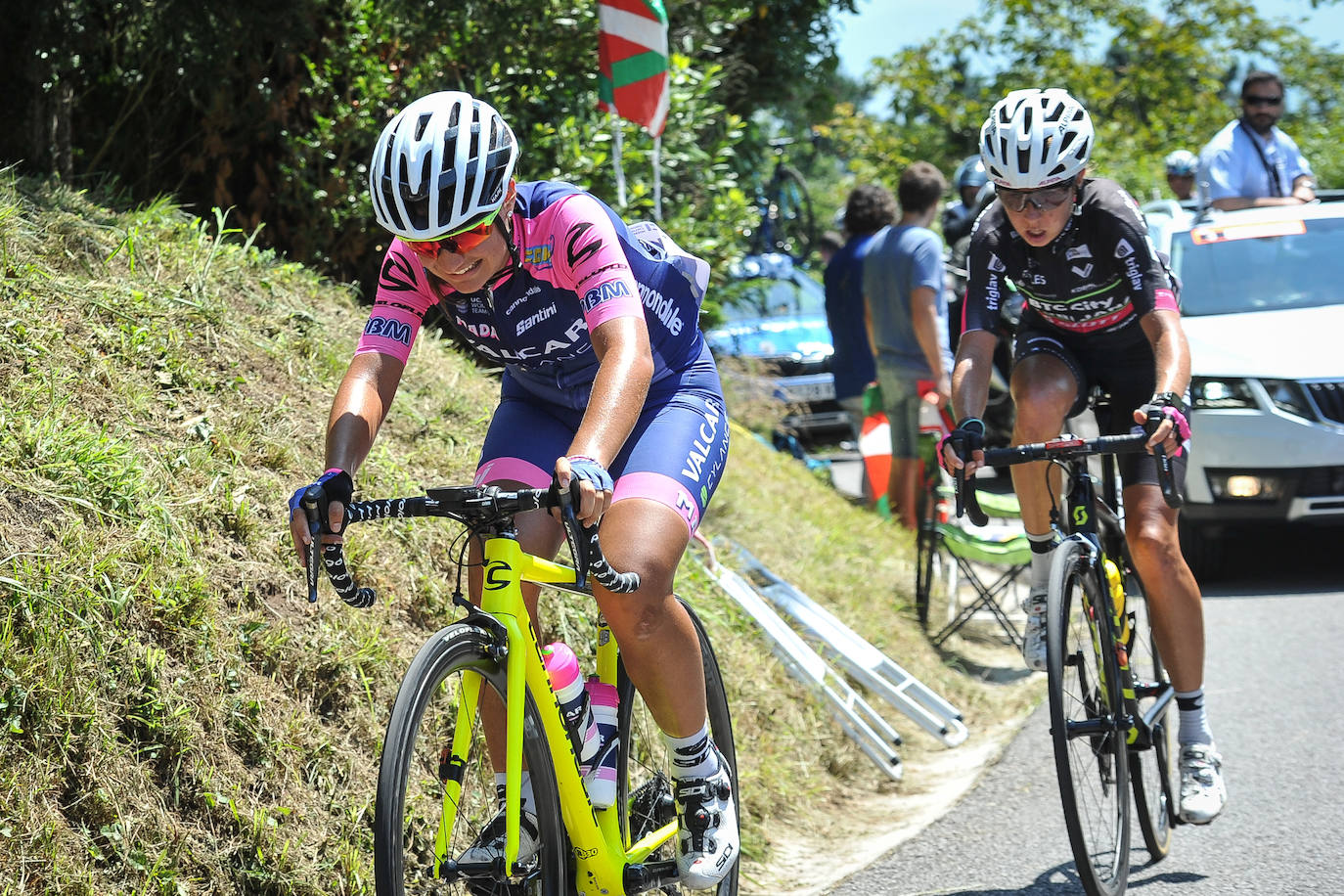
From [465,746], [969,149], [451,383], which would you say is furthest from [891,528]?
[969,149]

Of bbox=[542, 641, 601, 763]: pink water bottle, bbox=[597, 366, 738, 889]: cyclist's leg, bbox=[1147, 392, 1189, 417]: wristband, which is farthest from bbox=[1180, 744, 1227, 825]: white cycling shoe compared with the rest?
bbox=[542, 641, 601, 763]: pink water bottle

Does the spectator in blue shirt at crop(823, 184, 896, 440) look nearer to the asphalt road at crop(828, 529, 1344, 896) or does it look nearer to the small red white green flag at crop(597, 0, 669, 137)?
the small red white green flag at crop(597, 0, 669, 137)

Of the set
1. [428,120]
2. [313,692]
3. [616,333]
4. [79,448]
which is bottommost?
[313,692]

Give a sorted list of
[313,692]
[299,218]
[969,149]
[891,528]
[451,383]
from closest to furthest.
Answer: [313,692]
[451,383]
[299,218]
[891,528]
[969,149]

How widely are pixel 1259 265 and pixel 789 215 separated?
1192 centimetres

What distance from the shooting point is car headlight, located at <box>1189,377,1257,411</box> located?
8.26m

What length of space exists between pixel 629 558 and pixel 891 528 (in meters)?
6.31

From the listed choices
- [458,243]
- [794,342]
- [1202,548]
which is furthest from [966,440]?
[794,342]

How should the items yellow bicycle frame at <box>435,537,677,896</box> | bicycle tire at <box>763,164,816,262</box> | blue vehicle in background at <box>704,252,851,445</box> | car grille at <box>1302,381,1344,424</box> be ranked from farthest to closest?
bicycle tire at <box>763,164,816,262</box> < blue vehicle in background at <box>704,252,851,445</box> < car grille at <box>1302,381,1344,424</box> < yellow bicycle frame at <box>435,537,677,896</box>

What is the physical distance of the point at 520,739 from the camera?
312 cm

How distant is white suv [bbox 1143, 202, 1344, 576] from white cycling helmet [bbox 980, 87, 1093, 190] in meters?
3.45

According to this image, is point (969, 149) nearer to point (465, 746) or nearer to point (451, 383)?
point (451, 383)

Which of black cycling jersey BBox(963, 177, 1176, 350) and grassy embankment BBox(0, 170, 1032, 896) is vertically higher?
black cycling jersey BBox(963, 177, 1176, 350)

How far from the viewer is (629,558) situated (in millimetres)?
3332
